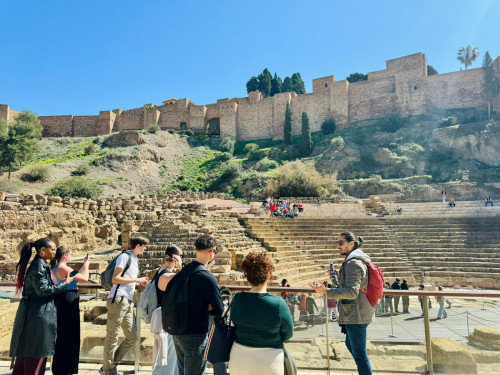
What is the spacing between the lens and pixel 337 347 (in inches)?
143

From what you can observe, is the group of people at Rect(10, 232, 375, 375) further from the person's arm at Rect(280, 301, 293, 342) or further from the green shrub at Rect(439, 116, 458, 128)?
the green shrub at Rect(439, 116, 458, 128)

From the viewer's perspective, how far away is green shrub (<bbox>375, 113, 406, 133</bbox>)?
157 ft

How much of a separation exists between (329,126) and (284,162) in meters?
12.6

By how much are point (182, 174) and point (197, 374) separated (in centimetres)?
4554

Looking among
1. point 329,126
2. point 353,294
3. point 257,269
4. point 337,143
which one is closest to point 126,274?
point 257,269

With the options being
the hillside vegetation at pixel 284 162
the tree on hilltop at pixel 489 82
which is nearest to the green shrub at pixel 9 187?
the hillside vegetation at pixel 284 162

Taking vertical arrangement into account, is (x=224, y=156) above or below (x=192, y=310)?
above

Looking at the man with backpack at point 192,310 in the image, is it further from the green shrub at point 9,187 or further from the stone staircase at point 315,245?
the green shrub at point 9,187

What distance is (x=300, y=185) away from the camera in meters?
32.7

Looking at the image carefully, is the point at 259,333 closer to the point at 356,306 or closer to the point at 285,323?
the point at 285,323

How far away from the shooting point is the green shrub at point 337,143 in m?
44.4

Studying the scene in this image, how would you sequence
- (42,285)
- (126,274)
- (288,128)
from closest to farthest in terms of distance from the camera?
(42,285) < (126,274) < (288,128)

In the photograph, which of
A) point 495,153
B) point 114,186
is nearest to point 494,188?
point 495,153

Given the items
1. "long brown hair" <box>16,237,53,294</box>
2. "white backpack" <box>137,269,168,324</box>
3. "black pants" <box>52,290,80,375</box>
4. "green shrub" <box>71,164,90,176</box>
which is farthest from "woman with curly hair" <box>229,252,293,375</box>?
"green shrub" <box>71,164,90,176</box>
